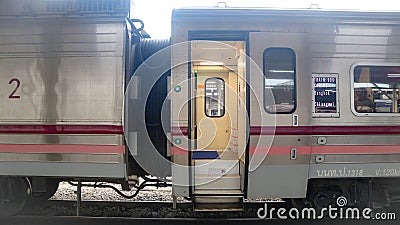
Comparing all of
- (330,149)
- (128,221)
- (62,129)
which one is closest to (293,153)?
(330,149)

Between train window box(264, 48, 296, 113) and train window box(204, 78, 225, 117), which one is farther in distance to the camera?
train window box(204, 78, 225, 117)

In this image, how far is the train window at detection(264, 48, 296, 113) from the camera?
16.6 ft

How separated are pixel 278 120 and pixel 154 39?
232cm

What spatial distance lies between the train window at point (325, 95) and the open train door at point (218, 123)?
95 centimetres

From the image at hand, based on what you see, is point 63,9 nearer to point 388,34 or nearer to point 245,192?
point 245,192

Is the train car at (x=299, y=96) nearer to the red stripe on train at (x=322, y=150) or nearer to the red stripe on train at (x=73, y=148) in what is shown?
the red stripe on train at (x=322, y=150)

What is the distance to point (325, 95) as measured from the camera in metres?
5.09

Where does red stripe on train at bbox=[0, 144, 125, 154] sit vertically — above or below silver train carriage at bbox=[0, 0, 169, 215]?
below

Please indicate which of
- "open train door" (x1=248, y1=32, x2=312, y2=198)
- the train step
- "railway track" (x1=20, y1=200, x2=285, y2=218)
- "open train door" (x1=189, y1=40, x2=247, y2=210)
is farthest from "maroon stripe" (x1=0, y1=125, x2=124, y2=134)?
"open train door" (x1=248, y1=32, x2=312, y2=198)

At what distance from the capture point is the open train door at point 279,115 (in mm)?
5008

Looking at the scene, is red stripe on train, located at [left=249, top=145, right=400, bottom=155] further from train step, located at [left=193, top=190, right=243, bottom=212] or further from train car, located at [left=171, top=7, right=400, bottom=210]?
train step, located at [left=193, top=190, right=243, bottom=212]

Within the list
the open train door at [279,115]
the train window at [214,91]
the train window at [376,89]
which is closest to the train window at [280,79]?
the open train door at [279,115]

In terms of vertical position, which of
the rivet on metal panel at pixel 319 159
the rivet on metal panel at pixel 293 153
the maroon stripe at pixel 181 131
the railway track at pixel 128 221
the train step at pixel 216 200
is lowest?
the railway track at pixel 128 221

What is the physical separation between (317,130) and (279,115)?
1.76ft
